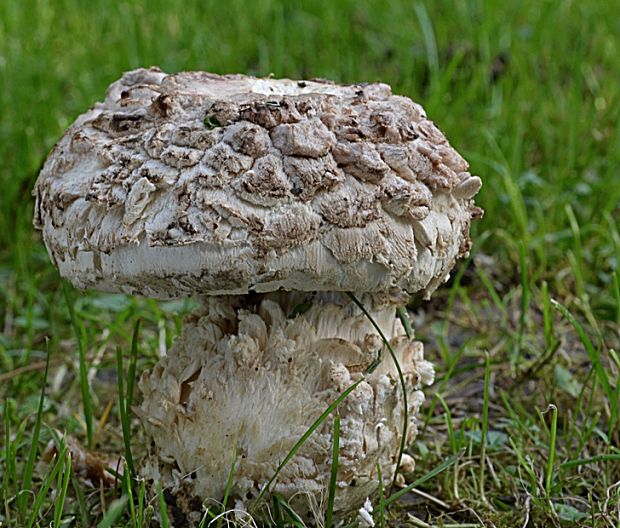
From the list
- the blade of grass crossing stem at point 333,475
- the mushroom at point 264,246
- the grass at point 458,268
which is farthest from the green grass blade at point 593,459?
the blade of grass crossing stem at point 333,475

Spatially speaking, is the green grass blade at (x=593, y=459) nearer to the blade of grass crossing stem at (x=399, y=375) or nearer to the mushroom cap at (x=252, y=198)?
the blade of grass crossing stem at (x=399, y=375)

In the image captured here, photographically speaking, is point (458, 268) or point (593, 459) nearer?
point (593, 459)

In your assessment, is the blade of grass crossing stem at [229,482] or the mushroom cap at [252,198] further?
the blade of grass crossing stem at [229,482]

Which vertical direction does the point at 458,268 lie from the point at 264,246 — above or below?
below

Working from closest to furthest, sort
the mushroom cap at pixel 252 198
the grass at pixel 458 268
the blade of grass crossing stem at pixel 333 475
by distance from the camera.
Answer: the mushroom cap at pixel 252 198, the blade of grass crossing stem at pixel 333 475, the grass at pixel 458 268

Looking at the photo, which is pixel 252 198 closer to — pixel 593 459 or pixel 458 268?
pixel 593 459

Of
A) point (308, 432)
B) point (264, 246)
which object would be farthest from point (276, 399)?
point (264, 246)
